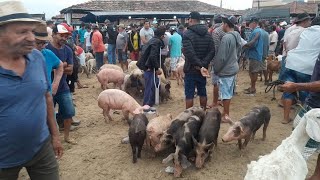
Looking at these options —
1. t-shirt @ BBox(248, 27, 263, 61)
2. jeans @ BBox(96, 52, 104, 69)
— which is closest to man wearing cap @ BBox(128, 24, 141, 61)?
jeans @ BBox(96, 52, 104, 69)

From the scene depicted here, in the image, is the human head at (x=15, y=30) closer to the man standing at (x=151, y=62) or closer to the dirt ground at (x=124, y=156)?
the dirt ground at (x=124, y=156)

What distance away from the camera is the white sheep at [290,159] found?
→ 9.27 ft

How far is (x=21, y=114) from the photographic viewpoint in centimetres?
233

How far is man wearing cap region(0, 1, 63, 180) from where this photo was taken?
2285mm

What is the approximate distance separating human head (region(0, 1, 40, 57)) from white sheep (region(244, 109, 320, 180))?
2.18m

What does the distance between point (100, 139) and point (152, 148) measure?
138 centimetres

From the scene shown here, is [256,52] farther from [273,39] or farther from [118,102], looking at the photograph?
[273,39]

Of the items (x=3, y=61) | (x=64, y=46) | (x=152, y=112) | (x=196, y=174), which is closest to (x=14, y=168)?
(x=3, y=61)

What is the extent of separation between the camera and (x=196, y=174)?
15.4 ft

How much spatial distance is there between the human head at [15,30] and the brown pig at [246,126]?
3429 millimetres

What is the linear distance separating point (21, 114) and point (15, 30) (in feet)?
2.05

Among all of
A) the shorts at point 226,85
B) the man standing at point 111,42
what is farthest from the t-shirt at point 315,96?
the man standing at point 111,42

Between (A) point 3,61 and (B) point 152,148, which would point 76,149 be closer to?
(B) point 152,148

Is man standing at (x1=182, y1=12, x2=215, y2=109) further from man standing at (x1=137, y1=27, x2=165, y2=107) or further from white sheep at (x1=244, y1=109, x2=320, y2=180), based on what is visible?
white sheep at (x1=244, y1=109, x2=320, y2=180)
